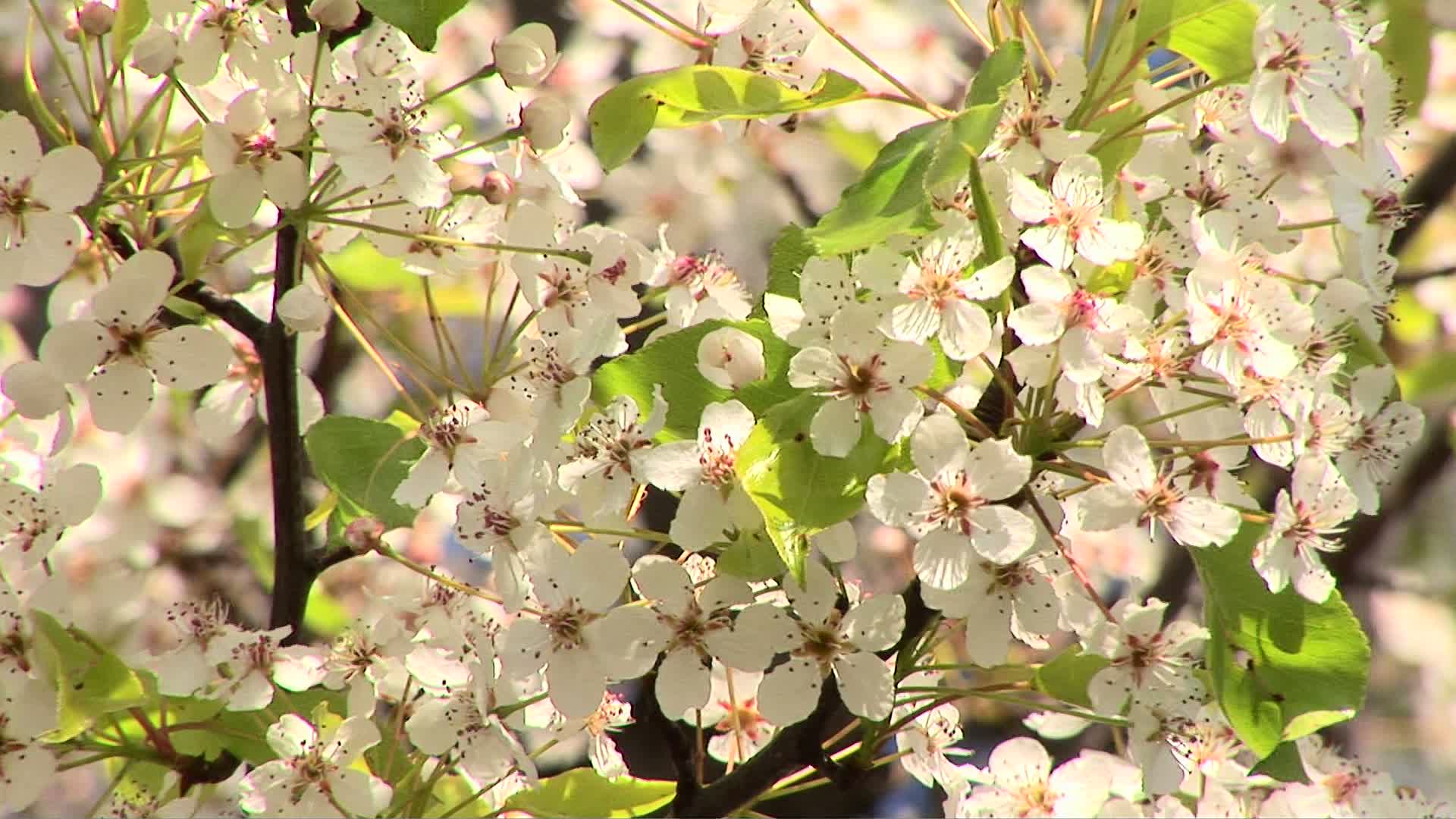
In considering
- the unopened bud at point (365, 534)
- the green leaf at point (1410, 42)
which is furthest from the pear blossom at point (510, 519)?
the green leaf at point (1410, 42)

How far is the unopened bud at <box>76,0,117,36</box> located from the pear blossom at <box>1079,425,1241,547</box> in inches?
38.2

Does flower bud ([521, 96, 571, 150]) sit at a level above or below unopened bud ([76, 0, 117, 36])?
below

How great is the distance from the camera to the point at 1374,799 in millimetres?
1721

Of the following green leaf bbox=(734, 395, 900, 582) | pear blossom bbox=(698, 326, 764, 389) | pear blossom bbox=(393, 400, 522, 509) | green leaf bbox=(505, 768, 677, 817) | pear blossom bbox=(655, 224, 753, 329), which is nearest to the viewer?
green leaf bbox=(734, 395, 900, 582)

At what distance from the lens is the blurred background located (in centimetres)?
256

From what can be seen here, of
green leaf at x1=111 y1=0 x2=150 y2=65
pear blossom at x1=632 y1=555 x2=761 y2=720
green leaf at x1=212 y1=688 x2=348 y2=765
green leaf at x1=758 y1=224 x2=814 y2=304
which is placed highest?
green leaf at x1=111 y1=0 x2=150 y2=65

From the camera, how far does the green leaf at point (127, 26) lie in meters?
1.46

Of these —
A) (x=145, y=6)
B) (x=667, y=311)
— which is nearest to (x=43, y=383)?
(x=145, y=6)

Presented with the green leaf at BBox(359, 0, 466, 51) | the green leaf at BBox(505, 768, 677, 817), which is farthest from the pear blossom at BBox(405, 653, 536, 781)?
the green leaf at BBox(359, 0, 466, 51)

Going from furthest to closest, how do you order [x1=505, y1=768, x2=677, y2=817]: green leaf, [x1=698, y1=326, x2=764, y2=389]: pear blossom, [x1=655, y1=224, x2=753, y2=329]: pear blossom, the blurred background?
1. the blurred background
2. [x1=655, y1=224, x2=753, y2=329]: pear blossom
3. [x1=505, y1=768, x2=677, y2=817]: green leaf
4. [x1=698, y1=326, x2=764, y2=389]: pear blossom

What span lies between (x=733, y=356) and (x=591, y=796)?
0.48 meters

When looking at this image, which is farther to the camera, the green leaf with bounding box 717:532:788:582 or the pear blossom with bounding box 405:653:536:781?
the pear blossom with bounding box 405:653:536:781

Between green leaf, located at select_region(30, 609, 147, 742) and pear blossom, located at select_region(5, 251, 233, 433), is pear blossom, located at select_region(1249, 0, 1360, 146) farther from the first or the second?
green leaf, located at select_region(30, 609, 147, 742)

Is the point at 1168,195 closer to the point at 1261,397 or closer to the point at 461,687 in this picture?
the point at 1261,397
